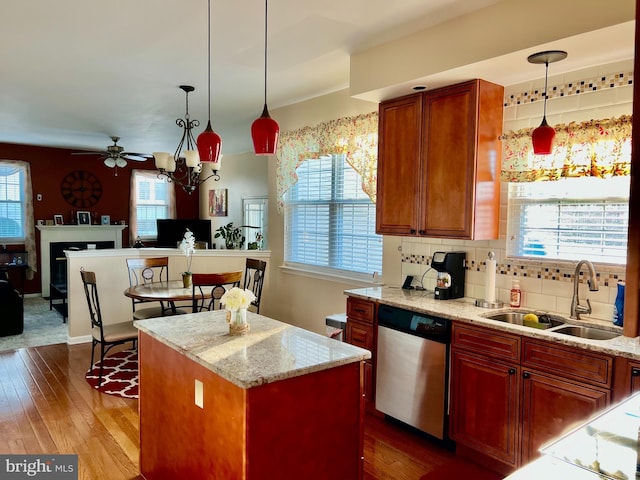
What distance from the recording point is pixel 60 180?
855 centimetres

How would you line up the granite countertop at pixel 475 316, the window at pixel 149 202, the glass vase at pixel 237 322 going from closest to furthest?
1. the granite countertop at pixel 475 316
2. the glass vase at pixel 237 322
3. the window at pixel 149 202

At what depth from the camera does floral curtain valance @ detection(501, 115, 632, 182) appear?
2562 millimetres

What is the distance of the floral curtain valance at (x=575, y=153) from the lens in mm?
2562

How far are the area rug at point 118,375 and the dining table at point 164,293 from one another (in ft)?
2.39

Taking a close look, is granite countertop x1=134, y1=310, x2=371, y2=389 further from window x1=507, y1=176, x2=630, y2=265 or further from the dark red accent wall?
the dark red accent wall

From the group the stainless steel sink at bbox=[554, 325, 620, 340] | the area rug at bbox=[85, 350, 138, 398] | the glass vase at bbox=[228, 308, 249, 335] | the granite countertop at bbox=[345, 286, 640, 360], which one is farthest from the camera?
the area rug at bbox=[85, 350, 138, 398]

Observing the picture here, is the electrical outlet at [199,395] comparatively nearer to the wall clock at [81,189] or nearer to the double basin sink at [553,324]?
the double basin sink at [553,324]

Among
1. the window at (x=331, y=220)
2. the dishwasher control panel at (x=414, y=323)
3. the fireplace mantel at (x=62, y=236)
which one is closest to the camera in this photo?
the dishwasher control panel at (x=414, y=323)

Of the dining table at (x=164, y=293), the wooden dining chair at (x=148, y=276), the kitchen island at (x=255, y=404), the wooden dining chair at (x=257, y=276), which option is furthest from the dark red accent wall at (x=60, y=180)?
the kitchen island at (x=255, y=404)

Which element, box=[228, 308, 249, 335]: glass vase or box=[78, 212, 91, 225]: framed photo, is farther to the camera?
box=[78, 212, 91, 225]: framed photo

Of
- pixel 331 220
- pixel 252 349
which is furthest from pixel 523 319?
pixel 331 220

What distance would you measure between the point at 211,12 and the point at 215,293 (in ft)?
6.73

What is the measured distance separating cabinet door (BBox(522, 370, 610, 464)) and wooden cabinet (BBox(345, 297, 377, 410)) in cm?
114

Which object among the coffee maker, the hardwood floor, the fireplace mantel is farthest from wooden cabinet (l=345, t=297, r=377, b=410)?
the fireplace mantel
